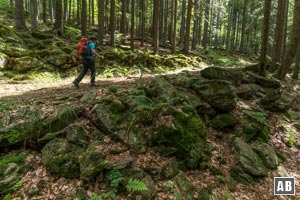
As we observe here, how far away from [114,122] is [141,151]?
976mm

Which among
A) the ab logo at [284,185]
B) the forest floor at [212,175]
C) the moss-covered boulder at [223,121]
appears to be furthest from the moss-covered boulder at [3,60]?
the ab logo at [284,185]

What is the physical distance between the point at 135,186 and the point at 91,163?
1.03 meters

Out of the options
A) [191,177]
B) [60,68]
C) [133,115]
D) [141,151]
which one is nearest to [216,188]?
[191,177]

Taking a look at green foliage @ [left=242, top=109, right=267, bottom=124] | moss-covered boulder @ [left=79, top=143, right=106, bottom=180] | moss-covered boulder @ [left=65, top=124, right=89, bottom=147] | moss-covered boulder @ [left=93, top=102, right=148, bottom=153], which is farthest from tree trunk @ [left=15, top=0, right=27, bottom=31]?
green foliage @ [left=242, top=109, right=267, bottom=124]

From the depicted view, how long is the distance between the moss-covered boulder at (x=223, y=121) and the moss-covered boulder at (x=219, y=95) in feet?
0.99

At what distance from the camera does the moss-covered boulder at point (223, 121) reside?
714 centimetres

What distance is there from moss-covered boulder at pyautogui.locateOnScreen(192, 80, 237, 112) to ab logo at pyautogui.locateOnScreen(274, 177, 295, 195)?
2.44m

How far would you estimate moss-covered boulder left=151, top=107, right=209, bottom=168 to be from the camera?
225 inches

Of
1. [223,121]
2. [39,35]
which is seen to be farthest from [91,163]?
[39,35]

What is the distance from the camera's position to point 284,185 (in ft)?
20.0

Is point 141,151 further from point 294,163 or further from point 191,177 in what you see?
point 294,163

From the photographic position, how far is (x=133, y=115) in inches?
236

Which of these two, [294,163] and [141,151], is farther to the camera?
[294,163]

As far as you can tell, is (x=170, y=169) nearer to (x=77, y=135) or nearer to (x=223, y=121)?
(x=77, y=135)
